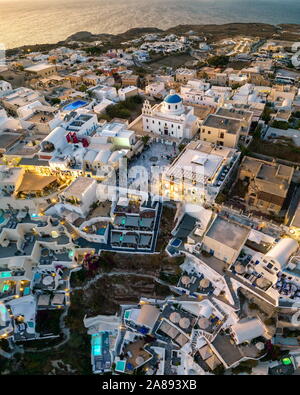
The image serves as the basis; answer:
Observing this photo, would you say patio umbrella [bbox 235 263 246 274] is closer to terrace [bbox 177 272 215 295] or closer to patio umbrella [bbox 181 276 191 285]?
terrace [bbox 177 272 215 295]

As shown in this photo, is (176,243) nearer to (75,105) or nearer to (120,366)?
(120,366)

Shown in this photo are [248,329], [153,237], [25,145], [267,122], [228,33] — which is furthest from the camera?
[228,33]

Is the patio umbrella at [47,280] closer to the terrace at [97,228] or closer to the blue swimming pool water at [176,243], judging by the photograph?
the terrace at [97,228]

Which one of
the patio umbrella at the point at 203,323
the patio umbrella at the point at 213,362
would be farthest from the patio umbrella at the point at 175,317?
the patio umbrella at the point at 213,362

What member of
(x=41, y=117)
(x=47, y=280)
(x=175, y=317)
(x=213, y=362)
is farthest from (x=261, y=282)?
(x=41, y=117)

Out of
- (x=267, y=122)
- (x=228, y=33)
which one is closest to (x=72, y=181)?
(x=267, y=122)

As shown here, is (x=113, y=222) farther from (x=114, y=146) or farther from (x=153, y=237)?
(x=114, y=146)

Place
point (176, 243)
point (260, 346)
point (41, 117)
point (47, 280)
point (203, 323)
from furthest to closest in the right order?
point (41, 117)
point (176, 243)
point (47, 280)
point (203, 323)
point (260, 346)

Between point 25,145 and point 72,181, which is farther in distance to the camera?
point 25,145
